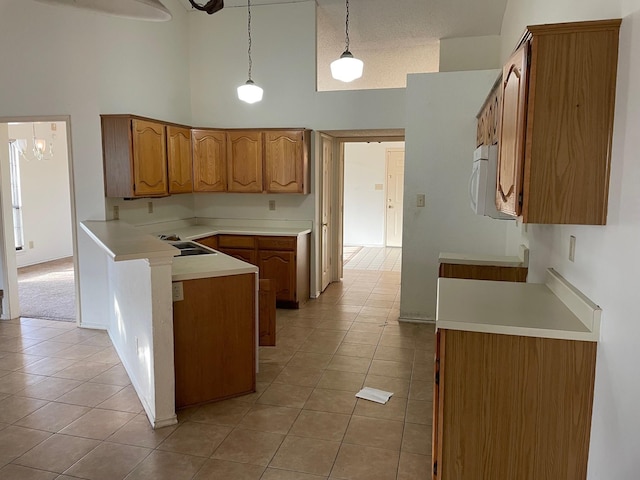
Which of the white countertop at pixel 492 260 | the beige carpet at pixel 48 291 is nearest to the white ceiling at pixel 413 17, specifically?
→ the white countertop at pixel 492 260

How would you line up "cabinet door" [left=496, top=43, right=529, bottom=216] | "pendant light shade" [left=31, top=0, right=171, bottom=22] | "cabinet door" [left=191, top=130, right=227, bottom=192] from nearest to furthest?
"cabinet door" [left=496, top=43, right=529, bottom=216], "pendant light shade" [left=31, top=0, right=171, bottom=22], "cabinet door" [left=191, top=130, right=227, bottom=192]

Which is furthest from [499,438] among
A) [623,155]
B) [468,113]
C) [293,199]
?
[293,199]

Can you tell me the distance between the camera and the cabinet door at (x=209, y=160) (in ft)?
17.7

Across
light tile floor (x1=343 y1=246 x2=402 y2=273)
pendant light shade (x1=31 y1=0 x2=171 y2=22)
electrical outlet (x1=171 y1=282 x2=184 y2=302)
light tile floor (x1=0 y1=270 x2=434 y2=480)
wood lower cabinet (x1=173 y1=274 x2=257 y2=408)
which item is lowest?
light tile floor (x1=0 y1=270 x2=434 y2=480)

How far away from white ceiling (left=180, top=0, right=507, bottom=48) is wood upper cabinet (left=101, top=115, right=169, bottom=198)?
5.81ft

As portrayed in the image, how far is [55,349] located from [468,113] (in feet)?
13.8


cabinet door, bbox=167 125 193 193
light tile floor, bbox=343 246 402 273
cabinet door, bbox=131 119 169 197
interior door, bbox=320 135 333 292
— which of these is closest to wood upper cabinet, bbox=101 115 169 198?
cabinet door, bbox=131 119 169 197

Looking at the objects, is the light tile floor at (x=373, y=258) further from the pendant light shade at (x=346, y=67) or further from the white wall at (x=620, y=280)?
the white wall at (x=620, y=280)

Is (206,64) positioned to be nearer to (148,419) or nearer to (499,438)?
(148,419)

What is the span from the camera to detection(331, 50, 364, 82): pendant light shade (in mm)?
3629

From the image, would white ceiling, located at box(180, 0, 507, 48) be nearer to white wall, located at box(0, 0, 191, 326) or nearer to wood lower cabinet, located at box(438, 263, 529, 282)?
white wall, located at box(0, 0, 191, 326)

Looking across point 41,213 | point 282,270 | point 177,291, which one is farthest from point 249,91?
point 41,213

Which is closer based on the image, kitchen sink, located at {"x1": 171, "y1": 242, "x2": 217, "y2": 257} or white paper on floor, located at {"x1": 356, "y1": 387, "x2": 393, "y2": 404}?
white paper on floor, located at {"x1": 356, "y1": 387, "x2": 393, "y2": 404}

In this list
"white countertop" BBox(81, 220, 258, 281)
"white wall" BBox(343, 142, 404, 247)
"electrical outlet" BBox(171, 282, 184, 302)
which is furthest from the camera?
"white wall" BBox(343, 142, 404, 247)
